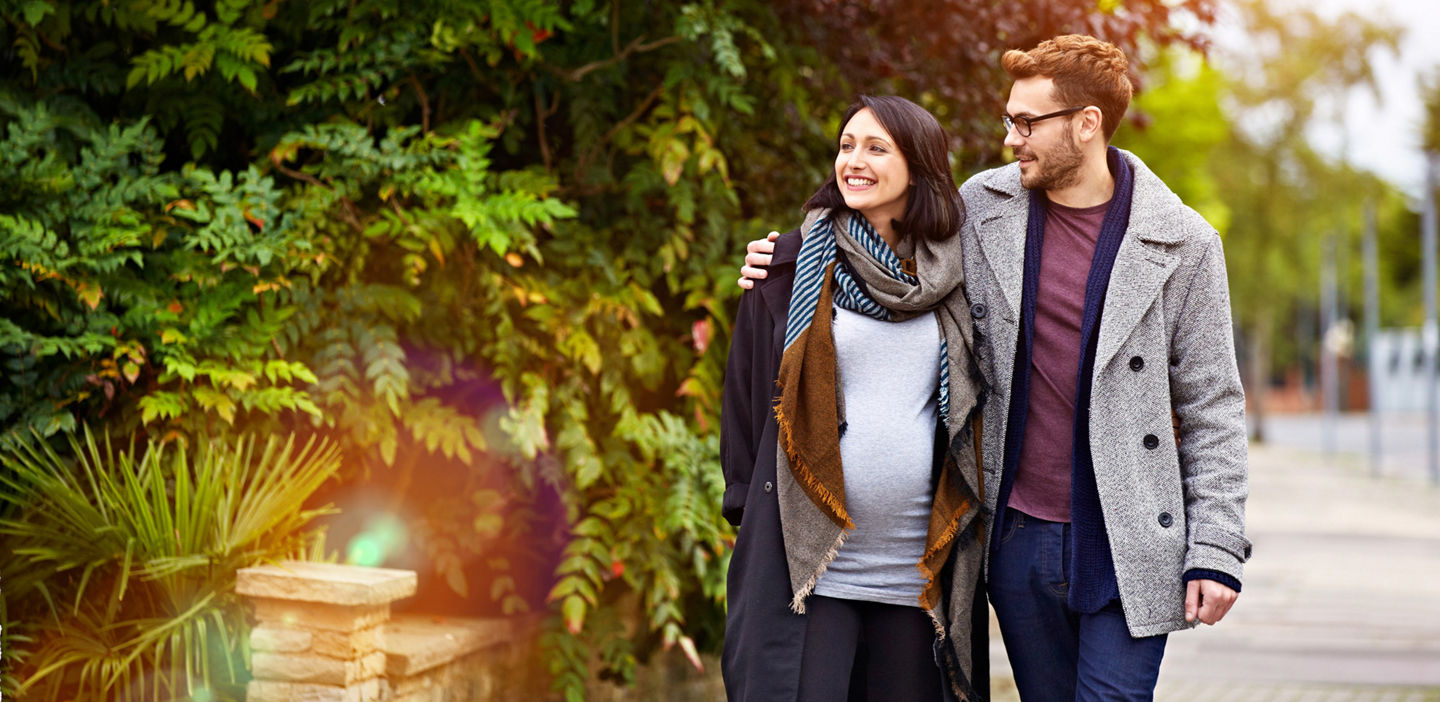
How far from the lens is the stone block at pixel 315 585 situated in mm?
3791

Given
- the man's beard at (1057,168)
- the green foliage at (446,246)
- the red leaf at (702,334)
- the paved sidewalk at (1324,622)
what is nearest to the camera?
the man's beard at (1057,168)

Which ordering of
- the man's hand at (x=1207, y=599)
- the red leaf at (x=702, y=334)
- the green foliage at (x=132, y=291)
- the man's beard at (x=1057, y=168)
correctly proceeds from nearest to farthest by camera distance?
the man's hand at (x=1207, y=599)
the man's beard at (x=1057, y=168)
the green foliage at (x=132, y=291)
the red leaf at (x=702, y=334)

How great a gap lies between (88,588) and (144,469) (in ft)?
1.24

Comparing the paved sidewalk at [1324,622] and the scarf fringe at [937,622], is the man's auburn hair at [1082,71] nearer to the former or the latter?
the scarf fringe at [937,622]

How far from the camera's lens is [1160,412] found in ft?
9.34

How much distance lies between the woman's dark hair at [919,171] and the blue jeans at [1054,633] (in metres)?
0.67

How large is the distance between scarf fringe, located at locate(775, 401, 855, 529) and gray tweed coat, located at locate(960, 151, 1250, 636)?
0.35m

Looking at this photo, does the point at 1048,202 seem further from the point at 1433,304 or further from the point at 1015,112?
the point at 1433,304

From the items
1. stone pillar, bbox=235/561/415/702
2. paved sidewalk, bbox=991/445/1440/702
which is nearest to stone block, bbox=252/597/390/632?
stone pillar, bbox=235/561/415/702

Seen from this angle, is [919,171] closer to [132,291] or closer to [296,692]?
[296,692]

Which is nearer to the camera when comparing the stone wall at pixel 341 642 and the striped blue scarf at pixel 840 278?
the striped blue scarf at pixel 840 278

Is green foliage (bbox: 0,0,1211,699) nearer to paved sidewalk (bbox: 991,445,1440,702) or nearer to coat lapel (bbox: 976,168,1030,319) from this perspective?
coat lapel (bbox: 976,168,1030,319)

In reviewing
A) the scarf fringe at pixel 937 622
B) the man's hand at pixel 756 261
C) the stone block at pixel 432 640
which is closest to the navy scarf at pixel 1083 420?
the scarf fringe at pixel 937 622

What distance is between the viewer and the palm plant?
376cm
